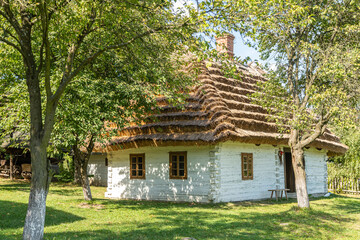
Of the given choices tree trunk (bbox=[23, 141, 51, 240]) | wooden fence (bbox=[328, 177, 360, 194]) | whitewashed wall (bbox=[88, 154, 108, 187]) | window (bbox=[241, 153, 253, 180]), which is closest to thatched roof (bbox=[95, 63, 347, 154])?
window (bbox=[241, 153, 253, 180])

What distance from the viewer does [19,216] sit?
10.5 meters

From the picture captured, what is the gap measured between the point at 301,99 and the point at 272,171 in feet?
16.7

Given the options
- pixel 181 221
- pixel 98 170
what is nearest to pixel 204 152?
pixel 181 221

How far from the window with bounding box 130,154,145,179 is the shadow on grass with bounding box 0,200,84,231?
4998 mm

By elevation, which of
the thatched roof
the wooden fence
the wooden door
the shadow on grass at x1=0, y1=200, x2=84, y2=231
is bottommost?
the wooden fence

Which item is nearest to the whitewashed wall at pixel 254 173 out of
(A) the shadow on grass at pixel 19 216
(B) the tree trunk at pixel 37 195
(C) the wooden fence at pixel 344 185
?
(C) the wooden fence at pixel 344 185

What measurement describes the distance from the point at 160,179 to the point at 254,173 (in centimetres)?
433

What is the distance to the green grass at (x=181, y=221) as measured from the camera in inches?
336

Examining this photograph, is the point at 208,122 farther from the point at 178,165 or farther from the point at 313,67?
the point at 313,67

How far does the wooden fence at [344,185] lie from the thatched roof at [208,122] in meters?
8.47

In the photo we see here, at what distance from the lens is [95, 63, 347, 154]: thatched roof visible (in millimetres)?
13672

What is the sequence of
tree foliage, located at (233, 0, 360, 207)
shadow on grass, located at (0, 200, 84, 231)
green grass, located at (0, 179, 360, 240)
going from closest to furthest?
green grass, located at (0, 179, 360, 240) → shadow on grass, located at (0, 200, 84, 231) → tree foliage, located at (233, 0, 360, 207)

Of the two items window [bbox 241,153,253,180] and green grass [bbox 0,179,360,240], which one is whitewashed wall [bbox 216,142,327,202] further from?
green grass [bbox 0,179,360,240]

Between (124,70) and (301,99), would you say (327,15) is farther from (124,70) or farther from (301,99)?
(124,70)
